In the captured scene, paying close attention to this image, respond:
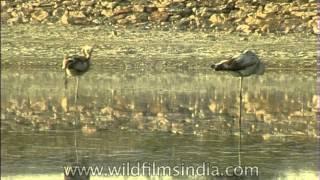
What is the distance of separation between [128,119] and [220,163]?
8.86 feet

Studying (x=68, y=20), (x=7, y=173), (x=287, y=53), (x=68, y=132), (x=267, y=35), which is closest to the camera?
(x=7, y=173)

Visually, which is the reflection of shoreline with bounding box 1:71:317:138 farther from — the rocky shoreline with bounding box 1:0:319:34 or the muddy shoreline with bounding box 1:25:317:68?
the rocky shoreline with bounding box 1:0:319:34

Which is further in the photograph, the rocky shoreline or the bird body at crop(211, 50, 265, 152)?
the rocky shoreline

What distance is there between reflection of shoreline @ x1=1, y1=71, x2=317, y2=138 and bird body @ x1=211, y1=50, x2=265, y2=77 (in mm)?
343

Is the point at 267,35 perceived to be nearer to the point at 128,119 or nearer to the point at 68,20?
the point at 68,20

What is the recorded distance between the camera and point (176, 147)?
29.2 feet

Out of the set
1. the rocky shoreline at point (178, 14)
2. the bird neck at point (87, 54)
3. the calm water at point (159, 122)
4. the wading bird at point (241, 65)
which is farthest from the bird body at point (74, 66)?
the rocky shoreline at point (178, 14)

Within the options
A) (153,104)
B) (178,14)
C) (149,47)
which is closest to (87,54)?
(153,104)

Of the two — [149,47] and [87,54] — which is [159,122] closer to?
[87,54]

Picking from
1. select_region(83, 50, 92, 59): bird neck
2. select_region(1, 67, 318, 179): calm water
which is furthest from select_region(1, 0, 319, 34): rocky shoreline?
select_region(83, 50, 92, 59): bird neck

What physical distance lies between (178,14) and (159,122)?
25.3 ft

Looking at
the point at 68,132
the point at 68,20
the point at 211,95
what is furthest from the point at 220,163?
the point at 68,20

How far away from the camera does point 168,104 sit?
1173 centimetres

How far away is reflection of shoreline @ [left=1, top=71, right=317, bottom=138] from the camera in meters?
10.2
